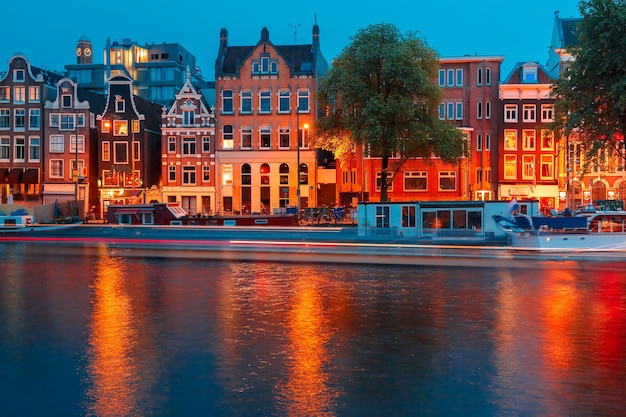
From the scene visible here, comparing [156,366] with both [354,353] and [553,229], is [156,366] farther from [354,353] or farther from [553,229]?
[553,229]

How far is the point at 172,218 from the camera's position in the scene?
170 ft

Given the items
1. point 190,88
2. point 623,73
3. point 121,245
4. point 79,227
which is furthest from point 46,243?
point 623,73

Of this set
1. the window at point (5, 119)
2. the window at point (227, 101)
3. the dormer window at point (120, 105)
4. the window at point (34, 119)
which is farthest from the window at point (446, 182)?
the window at point (5, 119)

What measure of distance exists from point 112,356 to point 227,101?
63144 mm

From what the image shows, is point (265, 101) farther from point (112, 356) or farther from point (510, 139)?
point (112, 356)

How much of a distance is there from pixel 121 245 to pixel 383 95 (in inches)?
922

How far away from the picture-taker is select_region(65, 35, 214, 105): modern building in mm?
121006

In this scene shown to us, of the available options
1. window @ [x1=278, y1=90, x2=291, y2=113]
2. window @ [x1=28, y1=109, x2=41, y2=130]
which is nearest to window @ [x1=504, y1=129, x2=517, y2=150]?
window @ [x1=278, y1=90, x2=291, y2=113]

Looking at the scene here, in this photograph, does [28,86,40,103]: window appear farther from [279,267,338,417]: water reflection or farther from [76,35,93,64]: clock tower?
[279,267,338,417]: water reflection

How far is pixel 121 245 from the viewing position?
43.9 metres

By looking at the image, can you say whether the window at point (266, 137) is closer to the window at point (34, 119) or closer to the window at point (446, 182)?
the window at point (446, 182)

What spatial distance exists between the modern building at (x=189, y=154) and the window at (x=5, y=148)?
18.7 meters

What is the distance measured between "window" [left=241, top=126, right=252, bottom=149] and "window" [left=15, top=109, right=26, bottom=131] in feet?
84.9

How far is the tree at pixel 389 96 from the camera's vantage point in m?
52.5
